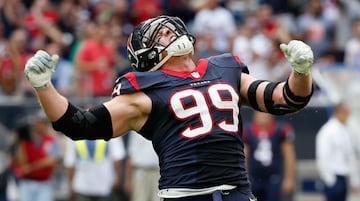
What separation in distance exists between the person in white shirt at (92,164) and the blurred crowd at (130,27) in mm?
2043

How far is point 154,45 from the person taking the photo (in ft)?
20.5

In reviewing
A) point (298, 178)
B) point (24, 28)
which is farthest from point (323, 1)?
point (24, 28)

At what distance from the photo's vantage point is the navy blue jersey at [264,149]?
13109mm

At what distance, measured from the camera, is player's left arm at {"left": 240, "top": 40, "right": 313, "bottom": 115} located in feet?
19.2

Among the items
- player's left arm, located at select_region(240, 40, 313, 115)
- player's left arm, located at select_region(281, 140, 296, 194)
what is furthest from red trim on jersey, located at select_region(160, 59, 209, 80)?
player's left arm, located at select_region(281, 140, 296, 194)

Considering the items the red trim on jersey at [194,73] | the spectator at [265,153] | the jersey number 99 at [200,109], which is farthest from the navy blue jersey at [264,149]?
the jersey number 99 at [200,109]

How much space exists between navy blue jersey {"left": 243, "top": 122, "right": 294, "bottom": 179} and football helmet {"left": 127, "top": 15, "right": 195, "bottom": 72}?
22.7 ft

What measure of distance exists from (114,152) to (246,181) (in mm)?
7390

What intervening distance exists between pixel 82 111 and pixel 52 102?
241mm

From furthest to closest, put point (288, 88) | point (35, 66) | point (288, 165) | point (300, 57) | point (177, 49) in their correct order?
point (288, 165)
point (177, 49)
point (288, 88)
point (300, 57)
point (35, 66)

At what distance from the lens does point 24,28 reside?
664 inches

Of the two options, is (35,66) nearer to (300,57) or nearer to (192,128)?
(192,128)

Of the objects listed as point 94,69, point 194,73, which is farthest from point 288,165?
point 194,73

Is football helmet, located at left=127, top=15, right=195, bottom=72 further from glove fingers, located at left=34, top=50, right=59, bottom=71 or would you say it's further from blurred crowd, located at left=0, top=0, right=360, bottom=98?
blurred crowd, located at left=0, top=0, right=360, bottom=98
